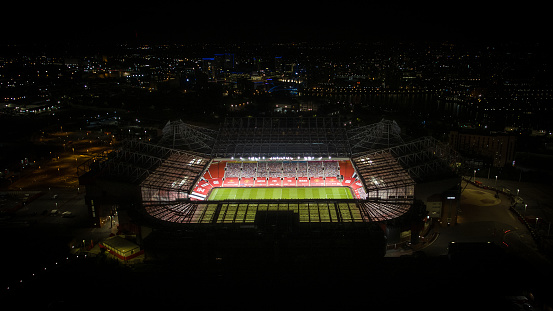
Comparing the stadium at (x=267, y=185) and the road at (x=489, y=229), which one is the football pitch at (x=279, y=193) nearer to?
the stadium at (x=267, y=185)

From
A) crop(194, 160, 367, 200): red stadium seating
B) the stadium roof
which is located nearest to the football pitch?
crop(194, 160, 367, 200): red stadium seating

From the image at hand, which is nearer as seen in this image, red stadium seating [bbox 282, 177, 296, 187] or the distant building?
red stadium seating [bbox 282, 177, 296, 187]

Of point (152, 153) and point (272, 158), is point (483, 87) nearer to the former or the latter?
point (272, 158)

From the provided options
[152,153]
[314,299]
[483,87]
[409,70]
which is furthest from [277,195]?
[409,70]

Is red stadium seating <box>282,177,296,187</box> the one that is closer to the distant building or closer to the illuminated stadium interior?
the illuminated stadium interior

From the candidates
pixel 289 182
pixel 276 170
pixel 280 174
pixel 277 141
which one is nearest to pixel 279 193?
pixel 289 182

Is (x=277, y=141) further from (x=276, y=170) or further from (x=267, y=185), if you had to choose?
(x=267, y=185)
